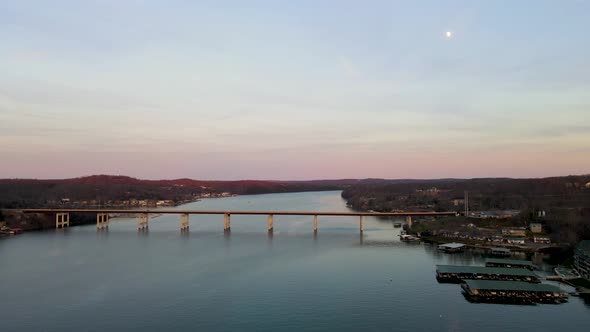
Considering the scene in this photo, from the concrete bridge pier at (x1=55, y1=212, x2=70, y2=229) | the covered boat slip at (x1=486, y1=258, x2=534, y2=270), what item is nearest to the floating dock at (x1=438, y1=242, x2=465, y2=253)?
the covered boat slip at (x1=486, y1=258, x2=534, y2=270)

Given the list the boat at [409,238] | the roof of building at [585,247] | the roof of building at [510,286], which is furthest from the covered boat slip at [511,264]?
the boat at [409,238]

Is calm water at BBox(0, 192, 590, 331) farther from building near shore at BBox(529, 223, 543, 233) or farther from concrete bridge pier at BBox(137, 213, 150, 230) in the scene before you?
concrete bridge pier at BBox(137, 213, 150, 230)

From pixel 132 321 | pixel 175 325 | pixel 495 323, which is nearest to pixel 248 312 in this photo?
pixel 175 325

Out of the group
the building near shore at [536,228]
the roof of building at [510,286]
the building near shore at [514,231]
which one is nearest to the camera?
the roof of building at [510,286]

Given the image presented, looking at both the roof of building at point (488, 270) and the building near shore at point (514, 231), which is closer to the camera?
the roof of building at point (488, 270)

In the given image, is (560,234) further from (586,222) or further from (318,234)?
(318,234)

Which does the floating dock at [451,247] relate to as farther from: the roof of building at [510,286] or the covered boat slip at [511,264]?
the roof of building at [510,286]
